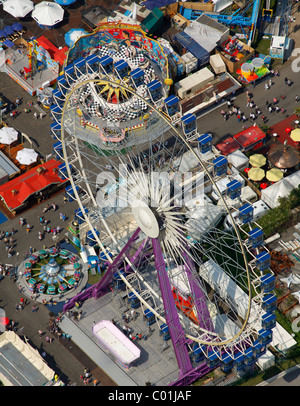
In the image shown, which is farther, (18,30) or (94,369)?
(18,30)

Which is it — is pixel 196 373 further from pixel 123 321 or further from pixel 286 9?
pixel 286 9

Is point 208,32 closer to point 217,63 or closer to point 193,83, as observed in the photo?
point 217,63

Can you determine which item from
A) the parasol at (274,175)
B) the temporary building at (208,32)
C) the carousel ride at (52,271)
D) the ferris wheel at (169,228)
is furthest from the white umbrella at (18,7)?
the parasol at (274,175)

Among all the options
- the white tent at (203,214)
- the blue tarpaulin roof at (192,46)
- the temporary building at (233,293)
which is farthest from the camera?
the blue tarpaulin roof at (192,46)

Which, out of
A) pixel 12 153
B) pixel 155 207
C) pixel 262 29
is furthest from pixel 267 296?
pixel 262 29

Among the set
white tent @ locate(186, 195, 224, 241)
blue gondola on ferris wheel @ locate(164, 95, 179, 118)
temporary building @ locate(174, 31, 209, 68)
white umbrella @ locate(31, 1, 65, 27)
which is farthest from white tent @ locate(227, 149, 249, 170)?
white umbrella @ locate(31, 1, 65, 27)

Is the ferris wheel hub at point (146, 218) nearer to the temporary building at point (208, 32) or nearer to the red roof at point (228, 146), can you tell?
the red roof at point (228, 146)

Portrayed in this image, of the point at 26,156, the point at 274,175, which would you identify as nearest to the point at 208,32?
the point at 274,175
